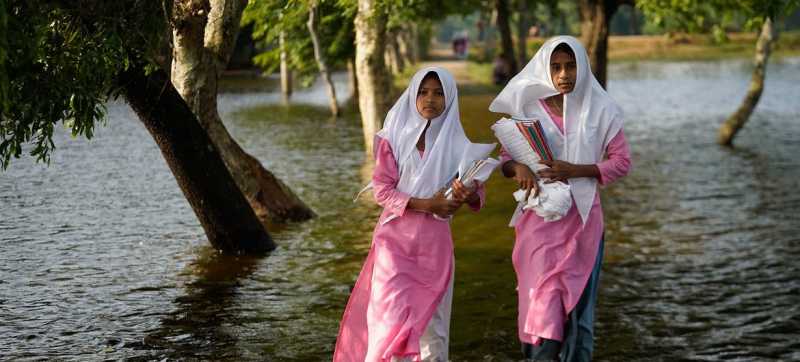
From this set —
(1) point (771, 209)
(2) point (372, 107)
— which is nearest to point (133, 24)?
(1) point (771, 209)

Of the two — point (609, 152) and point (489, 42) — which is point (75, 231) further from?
point (489, 42)

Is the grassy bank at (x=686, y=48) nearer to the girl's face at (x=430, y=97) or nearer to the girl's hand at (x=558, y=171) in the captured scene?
the girl's hand at (x=558, y=171)

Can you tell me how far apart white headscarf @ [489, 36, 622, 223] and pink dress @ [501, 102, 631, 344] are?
56mm

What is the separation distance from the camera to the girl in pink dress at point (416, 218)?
20.7ft

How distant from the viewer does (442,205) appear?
6.26m

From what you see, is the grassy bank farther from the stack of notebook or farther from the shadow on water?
the stack of notebook

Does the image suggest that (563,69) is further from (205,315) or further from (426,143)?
(205,315)

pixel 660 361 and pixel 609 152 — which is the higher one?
pixel 609 152

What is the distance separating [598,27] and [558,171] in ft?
50.0

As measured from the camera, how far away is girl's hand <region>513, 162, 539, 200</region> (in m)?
6.45

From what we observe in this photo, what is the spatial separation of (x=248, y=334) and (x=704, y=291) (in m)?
3.97

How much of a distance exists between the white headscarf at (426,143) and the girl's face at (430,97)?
3 cm

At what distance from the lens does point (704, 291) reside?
1019 cm

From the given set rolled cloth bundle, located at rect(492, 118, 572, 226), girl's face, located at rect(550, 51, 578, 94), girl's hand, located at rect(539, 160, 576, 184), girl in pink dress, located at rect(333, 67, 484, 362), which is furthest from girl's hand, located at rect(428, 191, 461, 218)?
girl's face, located at rect(550, 51, 578, 94)
